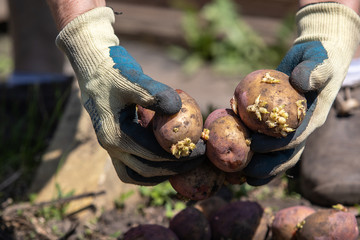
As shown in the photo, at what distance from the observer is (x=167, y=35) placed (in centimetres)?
791

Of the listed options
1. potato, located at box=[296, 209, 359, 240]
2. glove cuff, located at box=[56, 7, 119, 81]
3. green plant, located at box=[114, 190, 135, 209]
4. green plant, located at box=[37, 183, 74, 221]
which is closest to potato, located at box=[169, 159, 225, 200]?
potato, located at box=[296, 209, 359, 240]

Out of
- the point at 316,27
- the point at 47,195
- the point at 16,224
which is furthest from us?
the point at 47,195

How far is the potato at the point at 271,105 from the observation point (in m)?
2.03

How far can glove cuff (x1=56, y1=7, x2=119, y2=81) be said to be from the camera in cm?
225

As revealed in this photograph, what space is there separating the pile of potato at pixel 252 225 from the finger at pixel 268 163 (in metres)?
0.34

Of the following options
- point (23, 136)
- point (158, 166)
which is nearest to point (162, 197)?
point (158, 166)

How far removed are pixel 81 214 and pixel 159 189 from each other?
0.57 metres

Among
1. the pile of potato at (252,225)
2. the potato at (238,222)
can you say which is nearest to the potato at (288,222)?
the pile of potato at (252,225)

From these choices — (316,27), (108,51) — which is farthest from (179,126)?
(316,27)

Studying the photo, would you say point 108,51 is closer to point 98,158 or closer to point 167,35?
point 98,158

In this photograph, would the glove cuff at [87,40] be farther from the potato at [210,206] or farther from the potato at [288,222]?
the potato at [288,222]

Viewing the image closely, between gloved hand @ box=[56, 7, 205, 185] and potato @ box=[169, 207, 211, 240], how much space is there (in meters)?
0.31

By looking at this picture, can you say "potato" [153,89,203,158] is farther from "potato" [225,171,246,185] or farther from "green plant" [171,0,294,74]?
"green plant" [171,0,294,74]

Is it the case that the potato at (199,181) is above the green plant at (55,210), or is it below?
above
